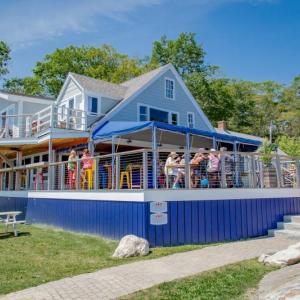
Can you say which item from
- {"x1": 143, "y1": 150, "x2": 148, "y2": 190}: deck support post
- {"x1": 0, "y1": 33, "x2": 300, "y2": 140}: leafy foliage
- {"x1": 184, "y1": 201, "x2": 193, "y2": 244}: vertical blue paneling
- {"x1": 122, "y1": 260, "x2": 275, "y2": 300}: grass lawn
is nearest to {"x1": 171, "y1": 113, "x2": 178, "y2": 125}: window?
{"x1": 184, "y1": 201, "x2": 193, "y2": 244}: vertical blue paneling

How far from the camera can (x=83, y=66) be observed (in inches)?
1554

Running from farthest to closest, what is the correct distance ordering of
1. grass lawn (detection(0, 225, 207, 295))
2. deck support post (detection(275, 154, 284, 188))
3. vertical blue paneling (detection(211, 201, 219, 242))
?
deck support post (detection(275, 154, 284, 188)), vertical blue paneling (detection(211, 201, 219, 242)), grass lawn (detection(0, 225, 207, 295))

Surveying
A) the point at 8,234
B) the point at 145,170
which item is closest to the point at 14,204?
the point at 8,234

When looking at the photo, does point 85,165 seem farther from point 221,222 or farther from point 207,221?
point 221,222

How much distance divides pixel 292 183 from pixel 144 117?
9.50 metres

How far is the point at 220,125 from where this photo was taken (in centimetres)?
3019

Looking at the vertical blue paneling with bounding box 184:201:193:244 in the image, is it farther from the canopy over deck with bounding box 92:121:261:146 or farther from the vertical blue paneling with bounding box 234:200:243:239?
the canopy over deck with bounding box 92:121:261:146

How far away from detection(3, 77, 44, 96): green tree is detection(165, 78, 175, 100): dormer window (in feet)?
67.1

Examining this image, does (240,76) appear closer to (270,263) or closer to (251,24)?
(251,24)

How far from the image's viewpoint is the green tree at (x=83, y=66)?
38.0m

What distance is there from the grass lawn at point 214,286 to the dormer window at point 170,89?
15907mm

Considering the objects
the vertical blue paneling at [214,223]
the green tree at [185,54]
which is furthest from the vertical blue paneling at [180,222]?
the green tree at [185,54]

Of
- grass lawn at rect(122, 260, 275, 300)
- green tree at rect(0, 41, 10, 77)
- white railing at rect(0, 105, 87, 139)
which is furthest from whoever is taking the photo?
green tree at rect(0, 41, 10, 77)

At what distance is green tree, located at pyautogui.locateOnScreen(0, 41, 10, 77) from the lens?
39.5 meters
